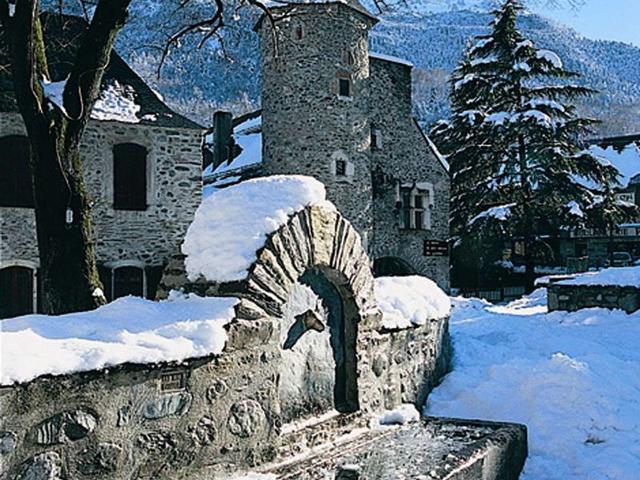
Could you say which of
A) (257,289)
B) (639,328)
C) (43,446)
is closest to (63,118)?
(257,289)

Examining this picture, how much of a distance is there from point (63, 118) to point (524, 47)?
24479mm

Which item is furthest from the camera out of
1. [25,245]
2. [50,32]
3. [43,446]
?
[50,32]

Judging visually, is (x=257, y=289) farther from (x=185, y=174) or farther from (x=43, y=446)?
(x=185, y=174)

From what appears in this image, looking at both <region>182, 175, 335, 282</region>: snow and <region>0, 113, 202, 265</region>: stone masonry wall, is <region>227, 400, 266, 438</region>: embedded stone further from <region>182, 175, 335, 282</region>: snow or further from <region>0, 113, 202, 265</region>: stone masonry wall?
<region>0, 113, 202, 265</region>: stone masonry wall

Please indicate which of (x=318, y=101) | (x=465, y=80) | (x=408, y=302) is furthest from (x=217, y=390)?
(x=465, y=80)

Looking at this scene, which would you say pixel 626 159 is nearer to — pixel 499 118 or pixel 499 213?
pixel 499 118

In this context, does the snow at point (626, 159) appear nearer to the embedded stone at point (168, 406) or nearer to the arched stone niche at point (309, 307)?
the arched stone niche at point (309, 307)

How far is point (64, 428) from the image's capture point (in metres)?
4.28

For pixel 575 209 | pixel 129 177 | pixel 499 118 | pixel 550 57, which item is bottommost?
pixel 575 209

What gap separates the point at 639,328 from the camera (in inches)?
462

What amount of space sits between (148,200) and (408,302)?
10286 millimetres

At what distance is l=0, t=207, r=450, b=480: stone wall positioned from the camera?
167 inches

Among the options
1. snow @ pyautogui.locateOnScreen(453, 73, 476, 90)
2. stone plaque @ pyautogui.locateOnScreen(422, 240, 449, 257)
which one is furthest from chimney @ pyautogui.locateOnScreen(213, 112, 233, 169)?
snow @ pyautogui.locateOnScreen(453, 73, 476, 90)

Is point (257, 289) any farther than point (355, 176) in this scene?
No
